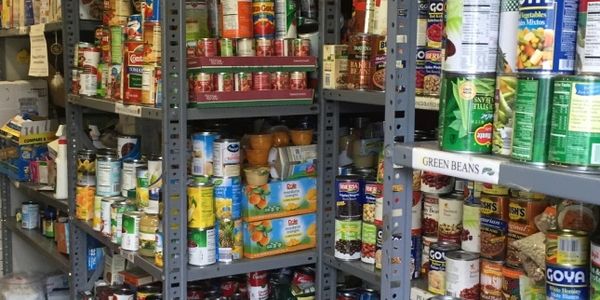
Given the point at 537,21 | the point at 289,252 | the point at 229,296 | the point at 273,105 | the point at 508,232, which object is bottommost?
the point at 229,296

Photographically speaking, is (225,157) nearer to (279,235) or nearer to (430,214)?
(279,235)

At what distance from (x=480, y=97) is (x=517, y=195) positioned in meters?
0.39

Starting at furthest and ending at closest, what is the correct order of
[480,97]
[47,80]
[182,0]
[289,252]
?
[47,80] → [289,252] → [182,0] → [480,97]

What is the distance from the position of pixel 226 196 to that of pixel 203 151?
0.14m

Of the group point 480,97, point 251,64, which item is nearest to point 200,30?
point 251,64

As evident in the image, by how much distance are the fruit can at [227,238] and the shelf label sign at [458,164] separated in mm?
944

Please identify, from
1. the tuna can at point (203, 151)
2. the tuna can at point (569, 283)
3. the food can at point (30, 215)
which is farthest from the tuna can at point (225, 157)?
the food can at point (30, 215)

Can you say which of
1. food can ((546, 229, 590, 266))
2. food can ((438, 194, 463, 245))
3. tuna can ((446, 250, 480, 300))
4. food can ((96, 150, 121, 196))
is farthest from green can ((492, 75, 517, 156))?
food can ((96, 150, 121, 196))

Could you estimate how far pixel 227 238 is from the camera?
2.02m

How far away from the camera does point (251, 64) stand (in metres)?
1.98

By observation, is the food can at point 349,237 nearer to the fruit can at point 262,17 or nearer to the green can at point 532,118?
the fruit can at point 262,17

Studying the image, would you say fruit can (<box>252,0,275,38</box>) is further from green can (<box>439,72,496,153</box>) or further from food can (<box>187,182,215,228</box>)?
green can (<box>439,72,496,153</box>)

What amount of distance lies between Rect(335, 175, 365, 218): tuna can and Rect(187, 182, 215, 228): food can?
36 centimetres

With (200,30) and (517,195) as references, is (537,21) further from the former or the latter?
(200,30)
